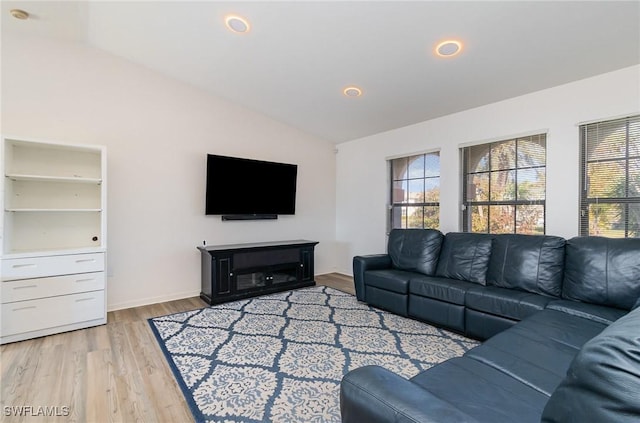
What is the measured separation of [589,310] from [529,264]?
1.91 feet

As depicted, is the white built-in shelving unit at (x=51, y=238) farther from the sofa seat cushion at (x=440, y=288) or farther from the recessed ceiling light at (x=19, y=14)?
the sofa seat cushion at (x=440, y=288)

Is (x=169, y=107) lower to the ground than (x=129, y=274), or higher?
higher

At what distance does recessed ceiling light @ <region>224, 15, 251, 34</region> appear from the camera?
2586mm

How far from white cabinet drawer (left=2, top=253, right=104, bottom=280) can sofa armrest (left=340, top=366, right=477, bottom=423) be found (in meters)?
3.03

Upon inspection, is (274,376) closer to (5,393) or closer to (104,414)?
(104,414)

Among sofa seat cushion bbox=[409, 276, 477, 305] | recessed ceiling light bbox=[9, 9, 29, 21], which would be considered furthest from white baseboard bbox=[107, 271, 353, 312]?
recessed ceiling light bbox=[9, 9, 29, 21]

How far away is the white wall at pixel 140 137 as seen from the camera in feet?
10.2

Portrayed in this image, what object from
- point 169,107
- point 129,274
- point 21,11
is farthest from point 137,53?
point 129,274

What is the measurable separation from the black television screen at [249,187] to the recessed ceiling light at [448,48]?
2.67m

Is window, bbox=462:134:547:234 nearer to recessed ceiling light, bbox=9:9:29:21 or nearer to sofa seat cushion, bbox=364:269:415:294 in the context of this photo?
sofa seat cushion, bbox=364:269:415:294

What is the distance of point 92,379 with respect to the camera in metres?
2.06

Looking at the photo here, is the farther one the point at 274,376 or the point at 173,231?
the point at 173,231

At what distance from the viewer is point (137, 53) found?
133 inches

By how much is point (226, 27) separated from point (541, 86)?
3091 mm
